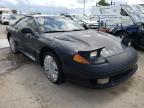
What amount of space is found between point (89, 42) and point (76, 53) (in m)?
0.60

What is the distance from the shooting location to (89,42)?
4.06m

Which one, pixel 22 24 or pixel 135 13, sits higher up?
pixel 135 13

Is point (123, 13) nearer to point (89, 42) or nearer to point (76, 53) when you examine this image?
point (89, 42)

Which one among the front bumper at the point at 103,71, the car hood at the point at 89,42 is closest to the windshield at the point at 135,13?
the car hood at the point at 89,42

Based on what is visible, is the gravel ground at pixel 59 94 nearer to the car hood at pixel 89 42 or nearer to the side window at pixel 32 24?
the car hood at pixel 89 42

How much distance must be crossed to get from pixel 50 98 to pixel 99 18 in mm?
10313

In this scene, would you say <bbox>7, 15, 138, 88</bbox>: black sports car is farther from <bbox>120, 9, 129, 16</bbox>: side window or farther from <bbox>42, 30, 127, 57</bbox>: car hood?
<bbox>120, 9, 129, 16</bbox>: side window

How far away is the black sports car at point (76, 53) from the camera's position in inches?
137

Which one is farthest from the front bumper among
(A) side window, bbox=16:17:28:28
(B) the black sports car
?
(A) side window, bbox=16:17:28:28

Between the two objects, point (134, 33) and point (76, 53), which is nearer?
point (76, 53)

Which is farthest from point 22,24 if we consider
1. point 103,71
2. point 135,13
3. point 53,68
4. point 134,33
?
point 135,13

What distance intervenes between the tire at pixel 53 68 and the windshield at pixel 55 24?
78 centimetres

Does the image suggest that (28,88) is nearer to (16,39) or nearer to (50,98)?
(50,98)

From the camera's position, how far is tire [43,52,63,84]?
154 inches
